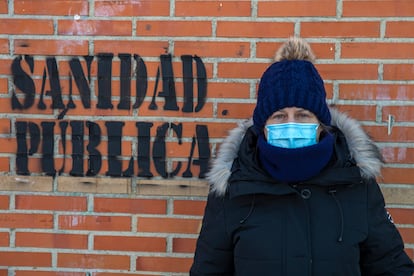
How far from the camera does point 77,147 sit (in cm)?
246

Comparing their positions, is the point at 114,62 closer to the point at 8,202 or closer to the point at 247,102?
the point at 247,102

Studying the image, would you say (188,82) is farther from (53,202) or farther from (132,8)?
(53,202)

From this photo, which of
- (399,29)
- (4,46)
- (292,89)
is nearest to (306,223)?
(292,89)

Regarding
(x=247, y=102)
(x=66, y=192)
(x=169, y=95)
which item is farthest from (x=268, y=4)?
(x=66, y=192)

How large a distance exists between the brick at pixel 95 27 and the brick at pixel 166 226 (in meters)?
0.94

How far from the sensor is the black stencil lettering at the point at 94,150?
2.44 meters

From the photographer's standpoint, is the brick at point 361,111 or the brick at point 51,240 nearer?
the brick at point 361,111

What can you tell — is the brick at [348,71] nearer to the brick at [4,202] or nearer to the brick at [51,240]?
the brick at [51,240]

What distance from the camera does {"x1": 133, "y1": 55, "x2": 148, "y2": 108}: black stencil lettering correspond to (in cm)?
241

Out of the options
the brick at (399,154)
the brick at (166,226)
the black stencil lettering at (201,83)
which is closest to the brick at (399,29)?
the brick at (399,154)

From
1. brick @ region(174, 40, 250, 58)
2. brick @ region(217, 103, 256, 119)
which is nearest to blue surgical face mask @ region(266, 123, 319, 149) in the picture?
brick @ region(217, 103, 256, 119)

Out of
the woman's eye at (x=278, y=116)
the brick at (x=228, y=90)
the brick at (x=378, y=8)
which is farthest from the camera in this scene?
the brick at (x=228, y=90)

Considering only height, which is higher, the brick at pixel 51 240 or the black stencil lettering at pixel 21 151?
the black stencil lettering at pixel 21 151

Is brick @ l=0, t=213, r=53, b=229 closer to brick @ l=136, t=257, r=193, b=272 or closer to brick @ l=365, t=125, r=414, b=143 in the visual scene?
brick @ l=136, t=257, r=193, b=272
